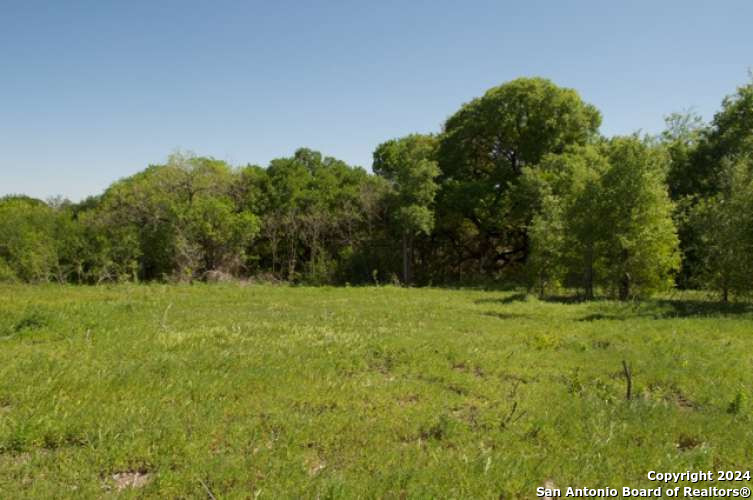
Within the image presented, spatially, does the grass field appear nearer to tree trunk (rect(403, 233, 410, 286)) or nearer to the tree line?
the tree line

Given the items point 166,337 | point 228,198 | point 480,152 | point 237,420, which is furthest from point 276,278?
point 237,420

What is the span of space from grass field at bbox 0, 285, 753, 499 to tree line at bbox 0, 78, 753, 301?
52.0 feet

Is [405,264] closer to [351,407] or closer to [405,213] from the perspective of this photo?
[405,213]

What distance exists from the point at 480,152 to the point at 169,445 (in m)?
37.0

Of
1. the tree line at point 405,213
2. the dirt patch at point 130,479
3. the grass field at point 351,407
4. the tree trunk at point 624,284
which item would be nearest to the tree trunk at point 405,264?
the tree line at point 405,213

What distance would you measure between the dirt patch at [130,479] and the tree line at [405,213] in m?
23.4

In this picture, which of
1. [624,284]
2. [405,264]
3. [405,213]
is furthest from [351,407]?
[405,264]

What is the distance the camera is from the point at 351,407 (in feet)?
24.5

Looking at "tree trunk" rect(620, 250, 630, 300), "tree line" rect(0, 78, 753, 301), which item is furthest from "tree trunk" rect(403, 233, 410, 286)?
"tree trunk" rect(620, 250, 630, 300)

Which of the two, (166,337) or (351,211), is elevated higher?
(351,211)

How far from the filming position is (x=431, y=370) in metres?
9.75

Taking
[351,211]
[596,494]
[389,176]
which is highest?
[389,176]

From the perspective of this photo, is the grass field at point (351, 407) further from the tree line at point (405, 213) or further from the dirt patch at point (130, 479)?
the tree line at point (405, 213)

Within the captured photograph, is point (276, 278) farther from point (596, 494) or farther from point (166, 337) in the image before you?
point (596, 494)
